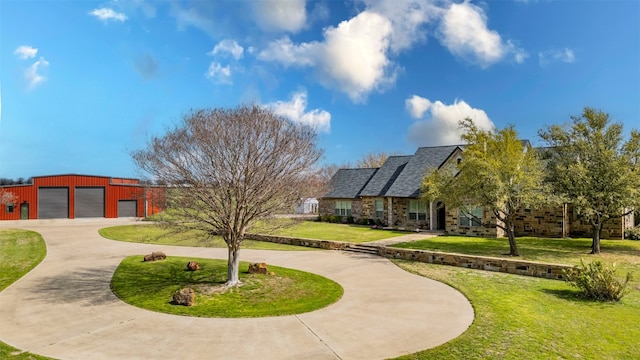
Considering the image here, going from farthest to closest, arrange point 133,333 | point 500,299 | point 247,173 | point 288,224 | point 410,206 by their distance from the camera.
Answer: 1. point 410,206
2. point 288,224
3. point 247,173
4. point 500,299
5. point 133,333

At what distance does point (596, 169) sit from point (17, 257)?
2811cm

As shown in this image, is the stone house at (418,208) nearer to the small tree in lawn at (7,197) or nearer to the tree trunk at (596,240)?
the tree trunk at (596,240)

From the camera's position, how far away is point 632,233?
23125 mm

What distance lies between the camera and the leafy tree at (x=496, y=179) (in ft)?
56.3

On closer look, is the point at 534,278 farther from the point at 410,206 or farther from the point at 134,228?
the point at 134,228

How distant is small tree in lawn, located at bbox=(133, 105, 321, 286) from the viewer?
442 inches

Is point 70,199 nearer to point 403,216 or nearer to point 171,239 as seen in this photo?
point 171,239

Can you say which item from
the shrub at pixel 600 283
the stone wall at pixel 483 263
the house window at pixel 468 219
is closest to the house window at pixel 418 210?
the house window at pixel 468 219

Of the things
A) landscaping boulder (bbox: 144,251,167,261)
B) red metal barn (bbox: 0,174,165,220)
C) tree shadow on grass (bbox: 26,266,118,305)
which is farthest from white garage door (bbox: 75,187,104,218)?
tree shadow on grass (bbox: 26,266,118,305)

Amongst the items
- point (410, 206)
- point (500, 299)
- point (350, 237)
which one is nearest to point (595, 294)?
point (500, 299)

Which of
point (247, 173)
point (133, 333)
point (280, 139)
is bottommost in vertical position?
point (133, 333)

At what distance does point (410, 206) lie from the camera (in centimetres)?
2917

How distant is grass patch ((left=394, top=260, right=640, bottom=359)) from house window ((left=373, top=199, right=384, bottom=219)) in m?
18.9

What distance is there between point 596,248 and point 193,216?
18.8 m
